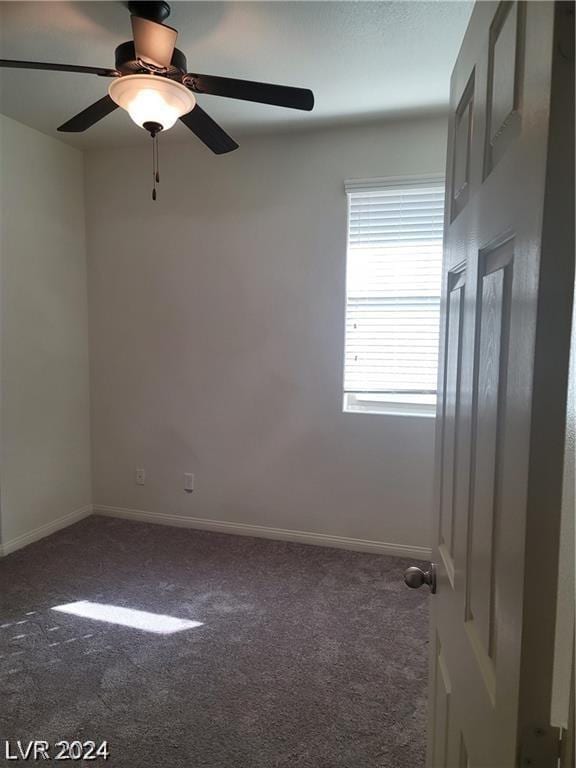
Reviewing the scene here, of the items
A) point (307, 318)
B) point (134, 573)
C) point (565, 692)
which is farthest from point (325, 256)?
point (565, 692)

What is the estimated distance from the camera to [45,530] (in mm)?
3471

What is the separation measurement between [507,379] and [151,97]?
1.70m

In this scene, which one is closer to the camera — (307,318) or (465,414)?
(465,414)

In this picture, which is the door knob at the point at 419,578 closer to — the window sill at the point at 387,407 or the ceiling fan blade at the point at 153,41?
the ceiling fan blade at the point at 153,41

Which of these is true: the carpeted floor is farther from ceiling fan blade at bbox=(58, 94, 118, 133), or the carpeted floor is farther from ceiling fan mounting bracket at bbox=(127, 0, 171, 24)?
ceiling fan mounting bracket at bbox=(127, 0, 171, 24)

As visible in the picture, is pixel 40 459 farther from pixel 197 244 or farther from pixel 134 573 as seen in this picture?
pixel 197 244

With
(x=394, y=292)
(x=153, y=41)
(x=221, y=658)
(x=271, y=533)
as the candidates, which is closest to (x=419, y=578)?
(x=221, y=658)

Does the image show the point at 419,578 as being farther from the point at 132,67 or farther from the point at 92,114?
the point at 92,114

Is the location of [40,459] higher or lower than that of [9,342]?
lower

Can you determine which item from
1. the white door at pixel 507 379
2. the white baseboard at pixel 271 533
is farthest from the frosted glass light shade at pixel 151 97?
the white baseboard at pixel 271 533

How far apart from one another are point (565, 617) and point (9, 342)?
3.38 metres

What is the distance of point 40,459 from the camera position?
3.44m

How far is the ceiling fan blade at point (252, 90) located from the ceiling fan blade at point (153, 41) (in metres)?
0.10

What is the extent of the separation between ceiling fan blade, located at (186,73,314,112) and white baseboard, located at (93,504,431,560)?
2598 millimetres
